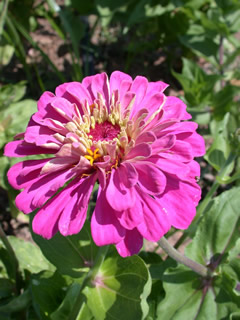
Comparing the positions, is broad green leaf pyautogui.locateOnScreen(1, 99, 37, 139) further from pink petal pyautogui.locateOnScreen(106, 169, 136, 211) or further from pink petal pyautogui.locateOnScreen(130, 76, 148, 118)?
pink petal pyautogui.locateOnScreen(106, 169, 136, 211)

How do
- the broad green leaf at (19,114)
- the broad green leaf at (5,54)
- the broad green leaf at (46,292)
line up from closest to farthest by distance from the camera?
the broad green leaf at (46,292)
the broad green leaf at (19,114)
the broad green leaf at (5,54)

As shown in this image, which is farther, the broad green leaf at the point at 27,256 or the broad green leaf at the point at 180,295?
the broad green leaf at the point at 27,256

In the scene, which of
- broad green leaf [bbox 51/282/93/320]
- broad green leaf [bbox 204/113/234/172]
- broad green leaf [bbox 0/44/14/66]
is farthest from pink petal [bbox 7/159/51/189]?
broad green leaf [bbox 0/44/14/66]

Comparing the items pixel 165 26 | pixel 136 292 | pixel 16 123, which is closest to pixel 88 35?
pixel 165 26

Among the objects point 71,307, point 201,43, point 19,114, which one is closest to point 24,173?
point 71,307

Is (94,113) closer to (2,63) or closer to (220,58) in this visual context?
(220,58)

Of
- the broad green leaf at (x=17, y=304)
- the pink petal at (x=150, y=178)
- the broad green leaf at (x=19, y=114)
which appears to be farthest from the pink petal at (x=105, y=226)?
the broad green leaf at (x=19, y=114)

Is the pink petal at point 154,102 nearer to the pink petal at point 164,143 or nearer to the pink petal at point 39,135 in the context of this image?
the pink petal at point 164,143
